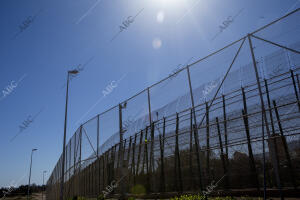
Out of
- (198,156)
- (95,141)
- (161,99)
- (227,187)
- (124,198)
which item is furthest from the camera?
(95,141)

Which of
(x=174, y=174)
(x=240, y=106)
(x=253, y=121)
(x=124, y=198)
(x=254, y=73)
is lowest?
(x=124, y=198)

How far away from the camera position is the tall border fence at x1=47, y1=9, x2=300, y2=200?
6352 millimetres

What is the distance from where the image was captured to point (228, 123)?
774 centimetres

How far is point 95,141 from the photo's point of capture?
48.6 feet

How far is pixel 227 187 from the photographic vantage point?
7.14 m

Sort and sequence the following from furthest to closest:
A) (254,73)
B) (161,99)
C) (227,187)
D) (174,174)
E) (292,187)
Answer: (161,99), (174,174), (227,187), (254,73), (292,187)

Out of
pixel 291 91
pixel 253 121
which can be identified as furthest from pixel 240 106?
pixel 291 91

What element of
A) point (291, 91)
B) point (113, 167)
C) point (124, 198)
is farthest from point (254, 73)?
point (113, 167)

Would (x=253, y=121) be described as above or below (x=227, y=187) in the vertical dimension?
above

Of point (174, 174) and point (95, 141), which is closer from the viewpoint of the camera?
point (174, 174)

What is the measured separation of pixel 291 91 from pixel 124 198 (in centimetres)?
769

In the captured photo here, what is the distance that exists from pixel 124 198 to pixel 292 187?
667 cm

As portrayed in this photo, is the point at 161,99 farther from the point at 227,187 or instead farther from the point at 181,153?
the point at 227,187

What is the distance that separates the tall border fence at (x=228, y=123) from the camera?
6.35 metres
